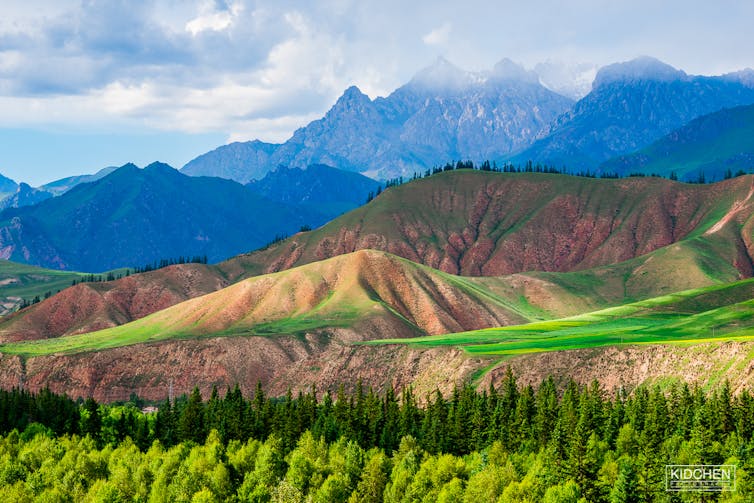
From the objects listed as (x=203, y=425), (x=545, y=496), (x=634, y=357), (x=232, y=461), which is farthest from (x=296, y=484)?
(x=634, y=357)

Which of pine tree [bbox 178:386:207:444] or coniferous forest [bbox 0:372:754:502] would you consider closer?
coniferous forest [bbox 0:372:754:502]

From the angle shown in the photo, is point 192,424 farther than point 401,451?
Yes

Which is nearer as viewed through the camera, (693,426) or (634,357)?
(693,426)

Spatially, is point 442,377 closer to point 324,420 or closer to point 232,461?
point 324,420

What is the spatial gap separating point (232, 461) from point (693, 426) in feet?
199

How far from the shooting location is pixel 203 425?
159375 mm

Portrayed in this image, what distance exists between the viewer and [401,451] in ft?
434

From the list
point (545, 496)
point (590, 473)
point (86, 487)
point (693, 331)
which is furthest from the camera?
point (693, 331)

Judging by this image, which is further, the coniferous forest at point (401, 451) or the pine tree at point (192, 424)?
the pine tree at point (192, 424)

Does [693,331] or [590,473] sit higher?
[693,331]

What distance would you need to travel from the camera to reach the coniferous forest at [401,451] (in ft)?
350

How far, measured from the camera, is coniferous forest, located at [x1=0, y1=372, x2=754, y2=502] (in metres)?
107

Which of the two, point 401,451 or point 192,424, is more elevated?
point 192,424

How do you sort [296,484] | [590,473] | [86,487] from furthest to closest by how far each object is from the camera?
[86,487], [296,484], [590,473]
